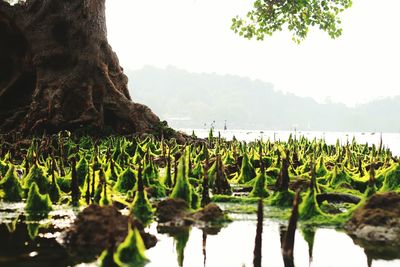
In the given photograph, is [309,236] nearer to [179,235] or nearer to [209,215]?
[209,215]

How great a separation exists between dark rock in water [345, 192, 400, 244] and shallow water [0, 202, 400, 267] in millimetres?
308

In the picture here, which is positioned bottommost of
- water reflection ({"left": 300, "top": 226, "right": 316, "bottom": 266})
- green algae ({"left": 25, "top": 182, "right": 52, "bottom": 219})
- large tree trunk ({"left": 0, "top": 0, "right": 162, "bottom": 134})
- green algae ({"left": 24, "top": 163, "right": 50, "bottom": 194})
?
water reflection ({"left": 300, "top": 226, "right": 316, "bottom": 266})

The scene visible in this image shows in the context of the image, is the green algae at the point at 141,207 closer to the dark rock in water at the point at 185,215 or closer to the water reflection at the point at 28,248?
the dark rock in water at the point at 185,215

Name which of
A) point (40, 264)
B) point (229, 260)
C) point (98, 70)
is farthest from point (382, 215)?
point (98, 70)

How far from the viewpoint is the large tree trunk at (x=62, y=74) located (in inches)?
962

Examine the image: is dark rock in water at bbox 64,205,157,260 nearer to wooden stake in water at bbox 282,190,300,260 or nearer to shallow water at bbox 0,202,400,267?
shallow water at bbox 0,202,400,267

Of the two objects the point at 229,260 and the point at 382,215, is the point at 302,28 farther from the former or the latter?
the point at 229,260

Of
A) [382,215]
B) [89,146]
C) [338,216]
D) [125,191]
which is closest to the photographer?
[382,215]

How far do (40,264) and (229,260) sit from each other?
249 cm

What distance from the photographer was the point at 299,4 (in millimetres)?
27375

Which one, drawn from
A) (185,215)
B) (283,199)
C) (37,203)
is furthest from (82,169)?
(283,199)

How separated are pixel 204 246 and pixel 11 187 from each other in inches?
218

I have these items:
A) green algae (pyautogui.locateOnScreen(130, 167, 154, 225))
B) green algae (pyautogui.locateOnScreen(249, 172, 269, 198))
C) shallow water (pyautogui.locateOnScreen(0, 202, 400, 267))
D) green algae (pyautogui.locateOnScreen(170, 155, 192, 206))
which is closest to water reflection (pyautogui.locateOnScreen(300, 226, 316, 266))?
shallow water (pyautogui.locateOnScreen(0, 202, 400, 267))

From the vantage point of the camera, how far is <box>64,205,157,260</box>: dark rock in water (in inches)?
291
